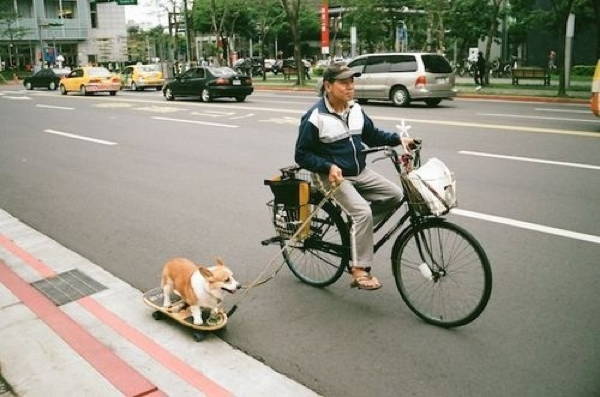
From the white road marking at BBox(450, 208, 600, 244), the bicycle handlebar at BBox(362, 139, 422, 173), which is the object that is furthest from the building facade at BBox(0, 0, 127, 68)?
the bicycle handlebar at BBox(362, 139, 422, 173)

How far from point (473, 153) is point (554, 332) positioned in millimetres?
6856

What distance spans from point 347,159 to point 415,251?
2.75 ft

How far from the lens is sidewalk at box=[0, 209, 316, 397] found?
350 centimetres

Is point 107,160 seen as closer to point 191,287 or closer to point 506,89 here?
point 191,287

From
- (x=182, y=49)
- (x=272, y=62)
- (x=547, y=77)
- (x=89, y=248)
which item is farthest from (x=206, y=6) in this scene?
(x=89, y=248)

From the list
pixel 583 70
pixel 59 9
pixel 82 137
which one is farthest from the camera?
pixel 59 9

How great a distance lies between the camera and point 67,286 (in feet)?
16.9

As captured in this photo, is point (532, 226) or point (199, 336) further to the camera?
point (532, 226)

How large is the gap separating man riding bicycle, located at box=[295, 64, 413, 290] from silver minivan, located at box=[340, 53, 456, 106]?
15735mm

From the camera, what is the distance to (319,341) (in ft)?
13.3

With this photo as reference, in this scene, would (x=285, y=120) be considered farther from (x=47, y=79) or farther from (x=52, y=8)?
(x=52, y=8)

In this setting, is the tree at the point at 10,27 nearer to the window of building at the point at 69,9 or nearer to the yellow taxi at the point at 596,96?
the window of building at the point at 69,9

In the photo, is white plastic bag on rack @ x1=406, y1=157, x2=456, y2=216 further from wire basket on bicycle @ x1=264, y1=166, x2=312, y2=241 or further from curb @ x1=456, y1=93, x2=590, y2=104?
curb @ x1=456, y1=93, x2=590, y2=104

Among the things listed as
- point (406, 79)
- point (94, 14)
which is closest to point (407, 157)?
point (406, 79)
